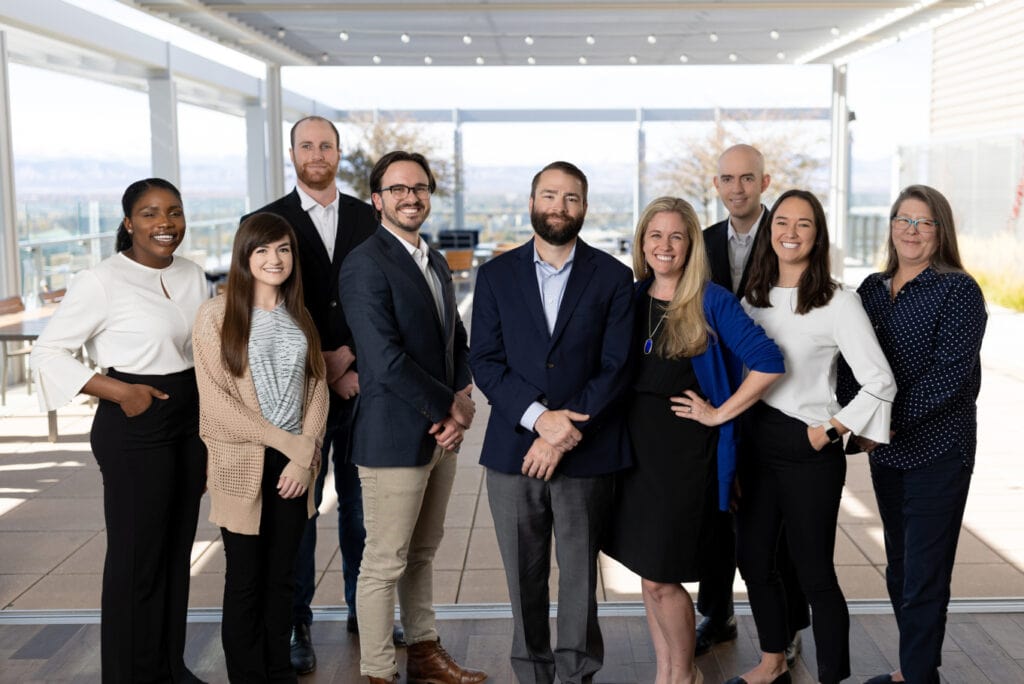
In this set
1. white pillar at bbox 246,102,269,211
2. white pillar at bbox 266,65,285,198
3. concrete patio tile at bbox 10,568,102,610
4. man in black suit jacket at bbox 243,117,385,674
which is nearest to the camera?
man in black suit jacket at bbox 243,117,385,674

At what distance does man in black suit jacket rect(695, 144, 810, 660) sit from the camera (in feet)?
12.1

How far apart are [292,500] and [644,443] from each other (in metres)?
1.11

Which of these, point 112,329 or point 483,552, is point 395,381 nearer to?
point 112,329

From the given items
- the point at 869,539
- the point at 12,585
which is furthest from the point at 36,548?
the point at 869,539

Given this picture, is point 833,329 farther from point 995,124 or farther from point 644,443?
point 995,124

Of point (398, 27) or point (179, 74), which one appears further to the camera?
point (179, 74)

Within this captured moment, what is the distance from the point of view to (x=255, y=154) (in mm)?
18984

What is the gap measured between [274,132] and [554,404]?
1345 cm

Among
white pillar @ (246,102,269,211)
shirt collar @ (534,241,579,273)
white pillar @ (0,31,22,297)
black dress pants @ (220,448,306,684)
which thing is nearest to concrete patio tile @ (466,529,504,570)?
black dress pants @ (220,448,306,684)

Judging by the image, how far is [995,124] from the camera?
1991 cm

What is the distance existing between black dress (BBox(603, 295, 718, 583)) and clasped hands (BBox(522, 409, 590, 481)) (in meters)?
0.24

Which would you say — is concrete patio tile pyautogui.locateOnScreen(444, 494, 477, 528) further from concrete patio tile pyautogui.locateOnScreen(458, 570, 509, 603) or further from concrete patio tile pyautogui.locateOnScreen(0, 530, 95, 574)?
concrete patio tile pyautogui.locateOnScreen(0, 530, 95, 574)

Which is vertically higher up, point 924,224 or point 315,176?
point 315,176

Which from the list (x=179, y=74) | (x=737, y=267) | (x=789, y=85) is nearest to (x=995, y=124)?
(x=789, y=85)
